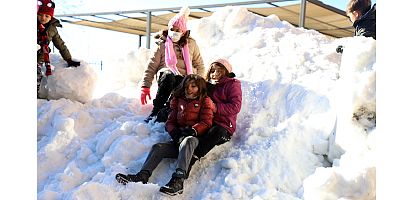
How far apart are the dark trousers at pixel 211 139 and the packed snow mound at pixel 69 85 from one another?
135 centimetres

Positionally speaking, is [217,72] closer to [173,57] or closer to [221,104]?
[221,104]

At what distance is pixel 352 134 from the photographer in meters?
2.30

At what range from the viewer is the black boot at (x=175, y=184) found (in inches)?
92.3

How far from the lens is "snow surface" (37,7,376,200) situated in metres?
2.26

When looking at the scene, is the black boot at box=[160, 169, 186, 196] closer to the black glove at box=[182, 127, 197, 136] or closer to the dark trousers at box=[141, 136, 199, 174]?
the dark trousers at box=[141, 136, 199, 174]

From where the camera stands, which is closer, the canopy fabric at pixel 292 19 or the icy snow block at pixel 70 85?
the icy snow block at pixel 70 85

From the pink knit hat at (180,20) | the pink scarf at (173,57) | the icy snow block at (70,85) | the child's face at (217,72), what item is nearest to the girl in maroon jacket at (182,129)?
the child's face at (217,72)

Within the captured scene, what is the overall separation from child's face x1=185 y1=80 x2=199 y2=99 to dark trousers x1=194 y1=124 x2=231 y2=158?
249 mm

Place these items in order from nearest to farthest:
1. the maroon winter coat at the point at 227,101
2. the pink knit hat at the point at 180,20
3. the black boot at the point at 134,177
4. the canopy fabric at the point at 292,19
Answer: the black boot at the point at 134,177 → the maroon winter coat at the point at 227,101 → the pink knit hat at the point at 180,20 → the canopy fabric at the point at 292,19

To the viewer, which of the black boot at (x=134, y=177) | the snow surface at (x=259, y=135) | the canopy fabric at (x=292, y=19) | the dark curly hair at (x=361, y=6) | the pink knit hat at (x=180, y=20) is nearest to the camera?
the snow surface at (x=259, y=135)

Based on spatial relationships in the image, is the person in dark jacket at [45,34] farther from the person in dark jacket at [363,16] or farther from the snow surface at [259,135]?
the person in dark jacket at [363,16]
